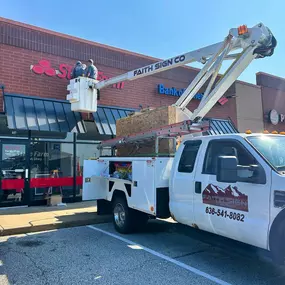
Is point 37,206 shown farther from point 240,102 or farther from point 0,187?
point 240,102

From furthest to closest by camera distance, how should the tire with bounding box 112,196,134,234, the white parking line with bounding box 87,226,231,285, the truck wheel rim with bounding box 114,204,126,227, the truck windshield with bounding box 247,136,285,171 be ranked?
the truck wheel rim with bounding box 114,204,126,227 < the tire with bounding box 112,196,134,234 < the white parking line with bounding box 87,226,231,285 < the truck windshield with bounding box 247,136,285,171

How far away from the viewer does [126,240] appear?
648 cm

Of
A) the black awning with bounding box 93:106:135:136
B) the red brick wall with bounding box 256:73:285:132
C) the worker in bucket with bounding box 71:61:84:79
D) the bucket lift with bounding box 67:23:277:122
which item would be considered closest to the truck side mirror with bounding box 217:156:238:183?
the bucket lift with bounding box 67:23:277:122

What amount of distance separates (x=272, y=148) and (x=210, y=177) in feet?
3.30

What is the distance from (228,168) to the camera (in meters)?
4.01

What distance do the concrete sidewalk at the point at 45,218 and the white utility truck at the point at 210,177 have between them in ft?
2.05

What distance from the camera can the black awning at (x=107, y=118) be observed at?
1198cm

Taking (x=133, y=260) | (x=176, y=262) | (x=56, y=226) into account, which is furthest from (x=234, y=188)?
(x=56, y=226)

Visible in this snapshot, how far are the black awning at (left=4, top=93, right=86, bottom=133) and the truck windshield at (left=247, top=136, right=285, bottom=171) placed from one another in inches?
308

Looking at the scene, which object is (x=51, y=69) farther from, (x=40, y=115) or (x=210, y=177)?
(x=210, y=177)

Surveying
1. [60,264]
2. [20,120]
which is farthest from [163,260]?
[20,120]

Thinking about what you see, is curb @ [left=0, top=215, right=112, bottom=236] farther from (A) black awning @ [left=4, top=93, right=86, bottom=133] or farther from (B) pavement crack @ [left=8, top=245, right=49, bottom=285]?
(A) black awning @ [left=4, top=93, right=86, bottom=133]

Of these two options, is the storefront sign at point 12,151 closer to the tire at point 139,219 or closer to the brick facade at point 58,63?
the brick facade at point 58,63

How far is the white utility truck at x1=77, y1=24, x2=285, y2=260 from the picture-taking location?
4.00 metres
